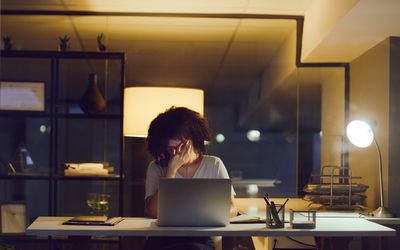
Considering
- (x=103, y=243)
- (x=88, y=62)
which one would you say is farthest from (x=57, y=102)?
(x=103, y=243)

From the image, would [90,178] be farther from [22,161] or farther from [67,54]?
[67,54]

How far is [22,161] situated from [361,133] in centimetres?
282

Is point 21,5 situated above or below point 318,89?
above

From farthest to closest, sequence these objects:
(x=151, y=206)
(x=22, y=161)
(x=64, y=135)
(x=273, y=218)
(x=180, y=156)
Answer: (x=64, y=135) → (x=22, y=161) → (x=180, y=156) → (x=151, y=206) → (x=273, y=218)

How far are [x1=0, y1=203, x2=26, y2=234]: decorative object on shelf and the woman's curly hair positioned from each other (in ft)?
6.23

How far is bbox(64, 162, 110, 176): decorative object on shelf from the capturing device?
16.3 ft

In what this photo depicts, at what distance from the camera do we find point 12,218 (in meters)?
5.07

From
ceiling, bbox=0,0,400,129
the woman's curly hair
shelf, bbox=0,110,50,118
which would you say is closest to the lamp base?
the woman's curly hair

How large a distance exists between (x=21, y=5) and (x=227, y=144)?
2078 mm

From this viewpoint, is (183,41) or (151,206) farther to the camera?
(183,41)

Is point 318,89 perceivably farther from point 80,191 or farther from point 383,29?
point 80,191

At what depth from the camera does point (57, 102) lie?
5.20 metres

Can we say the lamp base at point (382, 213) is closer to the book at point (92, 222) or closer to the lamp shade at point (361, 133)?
the lamp shade at point (361, 133)

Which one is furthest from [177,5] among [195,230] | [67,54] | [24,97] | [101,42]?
[195,230]
